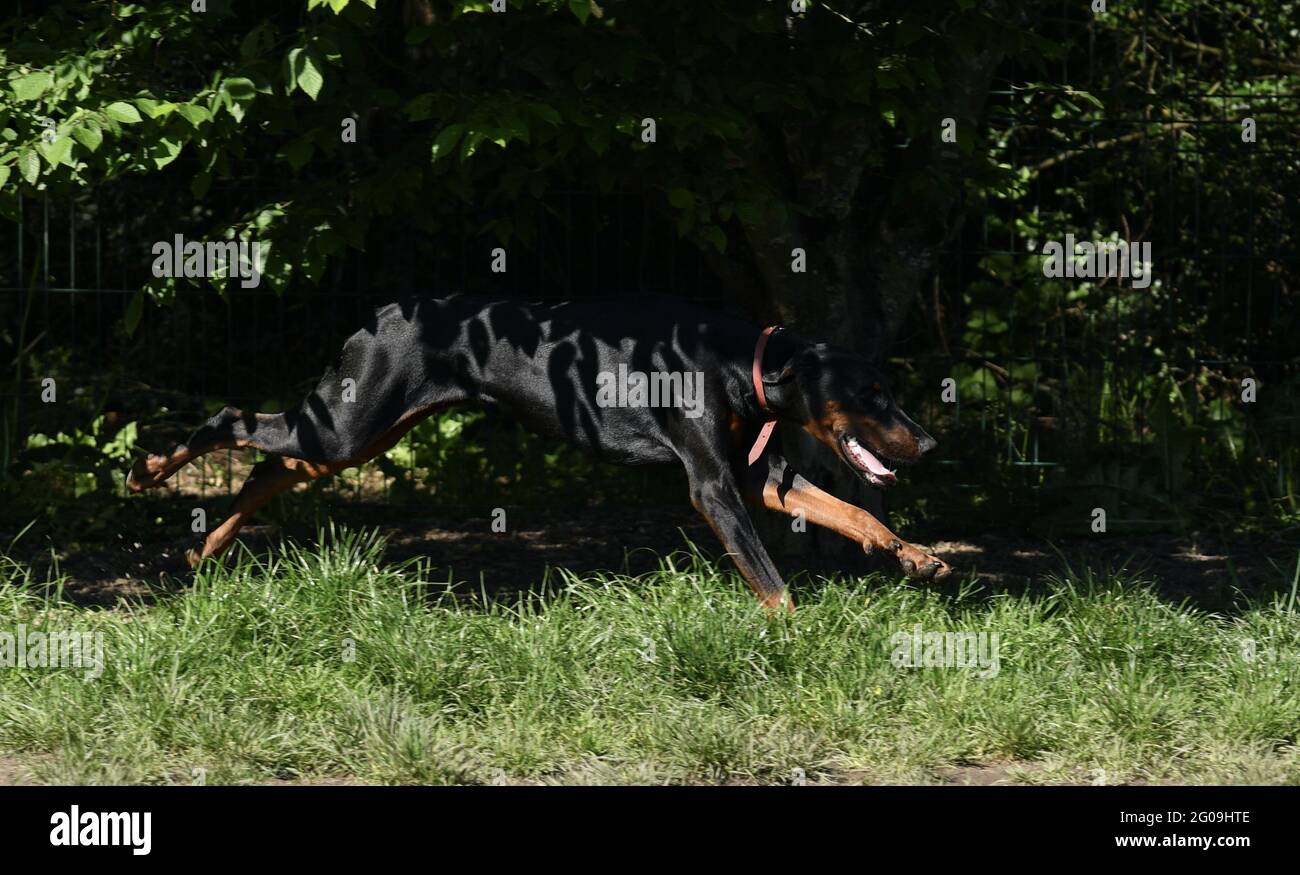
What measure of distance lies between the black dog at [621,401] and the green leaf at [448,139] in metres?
1.06

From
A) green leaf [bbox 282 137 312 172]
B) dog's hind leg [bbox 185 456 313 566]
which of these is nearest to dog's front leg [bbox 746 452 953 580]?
dog's hind leg [bbox 185 456 313 566]

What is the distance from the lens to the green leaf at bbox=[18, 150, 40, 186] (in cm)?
623

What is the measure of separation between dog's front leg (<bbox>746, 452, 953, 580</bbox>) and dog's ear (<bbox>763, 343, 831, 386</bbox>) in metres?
0.46

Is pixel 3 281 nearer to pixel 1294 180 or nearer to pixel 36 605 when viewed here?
pixel 36 605

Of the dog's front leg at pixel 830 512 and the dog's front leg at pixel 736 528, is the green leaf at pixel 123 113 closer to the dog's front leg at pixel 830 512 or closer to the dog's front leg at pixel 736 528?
the dog's front leg at pixel 736 528

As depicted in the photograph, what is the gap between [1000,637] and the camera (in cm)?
635

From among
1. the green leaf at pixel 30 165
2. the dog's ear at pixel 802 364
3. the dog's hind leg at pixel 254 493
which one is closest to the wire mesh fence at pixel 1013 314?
the dog's hind leg at pixel 254 493

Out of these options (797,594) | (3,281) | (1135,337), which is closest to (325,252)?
A: (797,594)

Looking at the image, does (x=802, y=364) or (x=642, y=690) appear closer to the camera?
(x=642, y=690)

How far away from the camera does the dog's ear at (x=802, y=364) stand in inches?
263

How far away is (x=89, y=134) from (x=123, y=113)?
0.48 ft

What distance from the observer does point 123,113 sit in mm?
6270

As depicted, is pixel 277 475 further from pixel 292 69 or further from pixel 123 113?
pixel 292 69

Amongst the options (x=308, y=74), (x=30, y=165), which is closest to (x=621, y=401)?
(x=308, y=74)
